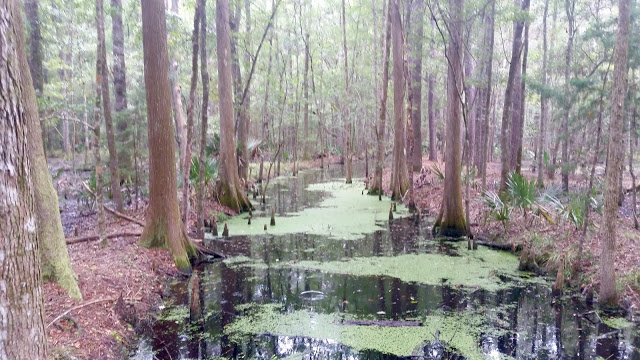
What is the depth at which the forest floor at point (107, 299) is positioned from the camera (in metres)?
3.99

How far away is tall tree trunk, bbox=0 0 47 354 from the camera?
1866 millimetres

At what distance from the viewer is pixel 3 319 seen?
75.1 inches

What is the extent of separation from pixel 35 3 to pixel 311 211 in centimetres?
859

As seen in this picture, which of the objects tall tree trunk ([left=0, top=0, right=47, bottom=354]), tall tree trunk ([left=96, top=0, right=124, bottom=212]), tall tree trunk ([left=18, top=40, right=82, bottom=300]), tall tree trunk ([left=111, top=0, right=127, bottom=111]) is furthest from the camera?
tall tree trunk ([left=111, top=0, right=127, bottom=111])

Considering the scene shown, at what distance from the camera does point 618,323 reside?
16.5 ft

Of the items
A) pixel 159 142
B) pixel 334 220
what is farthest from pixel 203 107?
pixel 334 220

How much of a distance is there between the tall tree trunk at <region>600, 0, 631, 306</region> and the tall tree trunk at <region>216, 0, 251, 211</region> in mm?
9312

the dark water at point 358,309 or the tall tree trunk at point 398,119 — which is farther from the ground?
the tall tree trunk at point 398,119

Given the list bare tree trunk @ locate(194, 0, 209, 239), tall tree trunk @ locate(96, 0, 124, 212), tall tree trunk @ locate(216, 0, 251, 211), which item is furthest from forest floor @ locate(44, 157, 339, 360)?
tall tree trunk @ locate(216, 0, 251, 211)

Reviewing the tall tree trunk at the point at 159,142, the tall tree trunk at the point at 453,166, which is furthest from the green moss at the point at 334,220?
the tall tree trunk at the point at 159,142

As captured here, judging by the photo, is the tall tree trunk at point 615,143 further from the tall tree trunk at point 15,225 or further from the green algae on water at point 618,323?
the tall tree trunk at point 15,225

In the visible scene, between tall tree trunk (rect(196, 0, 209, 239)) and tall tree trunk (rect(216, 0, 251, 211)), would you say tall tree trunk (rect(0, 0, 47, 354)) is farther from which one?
tall tree trunk (rect(216, 0, 251, 211))

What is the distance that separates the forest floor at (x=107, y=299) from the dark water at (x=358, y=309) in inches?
10.5

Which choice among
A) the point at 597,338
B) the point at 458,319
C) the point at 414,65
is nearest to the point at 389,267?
the point at 458,319
